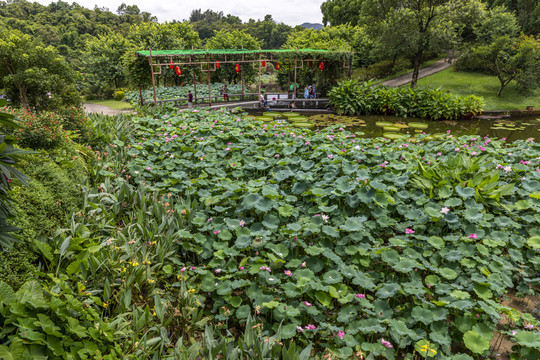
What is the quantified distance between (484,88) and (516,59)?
2416mm

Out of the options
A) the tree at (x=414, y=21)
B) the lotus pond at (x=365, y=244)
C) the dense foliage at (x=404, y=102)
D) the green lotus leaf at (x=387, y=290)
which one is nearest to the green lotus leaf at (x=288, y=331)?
the lotus pond at (x=365, y=244)

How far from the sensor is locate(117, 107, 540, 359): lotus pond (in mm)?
2902

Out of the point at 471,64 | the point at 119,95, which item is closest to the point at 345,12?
the point at 471,64

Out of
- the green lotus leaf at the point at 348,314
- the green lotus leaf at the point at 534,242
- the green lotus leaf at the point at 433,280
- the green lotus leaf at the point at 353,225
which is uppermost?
the green lotus leaf at the point at 353,225

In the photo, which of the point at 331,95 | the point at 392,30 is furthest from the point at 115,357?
the point at 392,30

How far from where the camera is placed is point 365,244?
12.2ft

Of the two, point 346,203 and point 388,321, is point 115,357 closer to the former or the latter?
point 388,321

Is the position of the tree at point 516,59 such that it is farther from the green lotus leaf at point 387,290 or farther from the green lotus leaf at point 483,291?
the green lotus leaf at point 387,290

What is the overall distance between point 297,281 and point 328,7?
50.5 meters

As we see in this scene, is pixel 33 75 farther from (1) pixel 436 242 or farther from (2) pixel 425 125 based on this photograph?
(2) pixel 425 125

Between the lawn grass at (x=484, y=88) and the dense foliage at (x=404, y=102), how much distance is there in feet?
7.91

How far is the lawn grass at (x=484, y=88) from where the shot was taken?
16.5 meters

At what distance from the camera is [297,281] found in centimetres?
321

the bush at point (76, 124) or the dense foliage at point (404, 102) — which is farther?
the dense foliage at point (404, 102)
